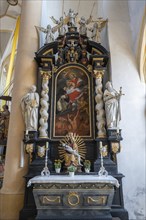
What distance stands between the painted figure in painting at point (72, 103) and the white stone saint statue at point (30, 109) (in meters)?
0.55

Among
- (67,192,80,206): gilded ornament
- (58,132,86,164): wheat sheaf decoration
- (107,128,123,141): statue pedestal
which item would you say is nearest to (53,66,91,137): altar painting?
(58,132,86,164): wheat sheaf decoration

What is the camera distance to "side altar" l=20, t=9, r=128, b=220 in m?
3.52

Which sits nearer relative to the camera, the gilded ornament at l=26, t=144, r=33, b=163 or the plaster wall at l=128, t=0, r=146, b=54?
the gilded ornament at l=26, t=144, r=33, b=163

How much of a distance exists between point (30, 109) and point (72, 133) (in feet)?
3.77

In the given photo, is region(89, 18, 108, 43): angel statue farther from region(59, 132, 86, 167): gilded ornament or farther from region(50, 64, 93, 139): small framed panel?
region(59, 132, 86, 167): gilded ornament

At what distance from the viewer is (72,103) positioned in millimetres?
4957

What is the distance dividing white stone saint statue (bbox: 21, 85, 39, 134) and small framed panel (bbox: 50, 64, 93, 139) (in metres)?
0.44

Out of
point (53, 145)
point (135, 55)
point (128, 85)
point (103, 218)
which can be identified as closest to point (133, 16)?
point (135, 55)

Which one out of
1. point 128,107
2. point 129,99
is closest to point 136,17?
point 129,99

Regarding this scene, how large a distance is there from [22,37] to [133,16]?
10.9 feet

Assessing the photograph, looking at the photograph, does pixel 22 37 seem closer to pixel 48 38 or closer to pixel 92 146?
pixel 48 38

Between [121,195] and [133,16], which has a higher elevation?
[133,16]

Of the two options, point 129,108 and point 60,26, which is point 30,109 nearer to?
point 129,108

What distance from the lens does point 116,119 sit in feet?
14.7
